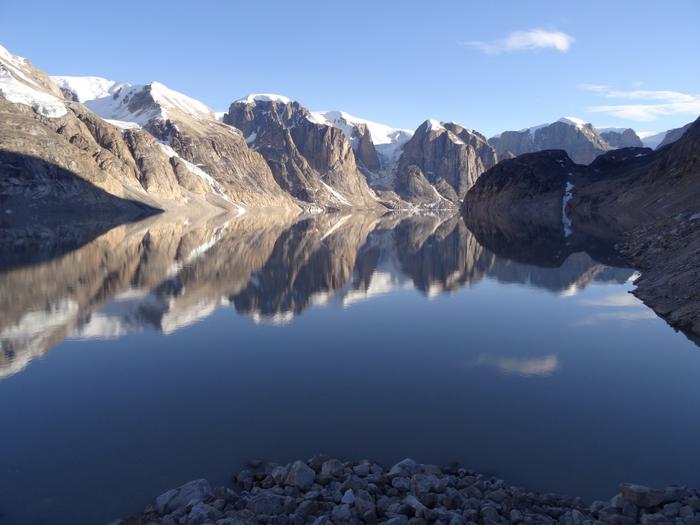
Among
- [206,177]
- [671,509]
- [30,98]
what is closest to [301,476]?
[671,509]

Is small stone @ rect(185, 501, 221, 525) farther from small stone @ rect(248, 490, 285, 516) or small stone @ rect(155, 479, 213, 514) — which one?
small stone @ rect(248, 490, 285, 516)

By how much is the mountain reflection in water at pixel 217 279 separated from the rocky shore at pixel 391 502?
26.8ft

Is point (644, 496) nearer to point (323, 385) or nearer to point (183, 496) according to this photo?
point (183, 496)

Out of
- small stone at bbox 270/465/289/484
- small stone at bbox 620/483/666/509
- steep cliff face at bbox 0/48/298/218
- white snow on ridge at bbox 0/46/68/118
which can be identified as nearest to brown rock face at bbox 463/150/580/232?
steep cliff face at bbox 0/48/298/218

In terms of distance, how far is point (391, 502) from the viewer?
348 inches

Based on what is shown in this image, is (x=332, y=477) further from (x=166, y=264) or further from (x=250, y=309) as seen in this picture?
(x=166, y=264)

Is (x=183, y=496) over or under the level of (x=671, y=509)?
under

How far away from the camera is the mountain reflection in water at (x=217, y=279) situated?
2295 cm

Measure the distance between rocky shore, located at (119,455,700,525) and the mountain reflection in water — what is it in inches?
321

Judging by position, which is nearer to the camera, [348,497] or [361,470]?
[348,497]

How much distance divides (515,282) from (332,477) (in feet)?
95.4

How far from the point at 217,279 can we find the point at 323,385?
22.2 metres

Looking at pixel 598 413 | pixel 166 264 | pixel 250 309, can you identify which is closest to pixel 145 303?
pixel 250 309

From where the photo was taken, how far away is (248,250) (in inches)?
2189
